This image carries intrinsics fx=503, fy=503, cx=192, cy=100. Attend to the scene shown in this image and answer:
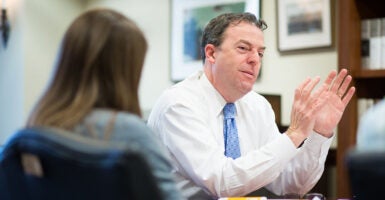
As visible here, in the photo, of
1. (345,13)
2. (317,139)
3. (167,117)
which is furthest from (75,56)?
(345,13)

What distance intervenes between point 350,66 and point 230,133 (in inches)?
40.9

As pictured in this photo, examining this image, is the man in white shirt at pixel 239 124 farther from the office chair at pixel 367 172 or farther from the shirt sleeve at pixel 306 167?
the office chair at pixel 367 172

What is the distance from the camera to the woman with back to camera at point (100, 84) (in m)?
0.95

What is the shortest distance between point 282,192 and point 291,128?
13.1 inches

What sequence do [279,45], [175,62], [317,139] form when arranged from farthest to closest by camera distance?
[175,62] → [279,45] → [317,139]

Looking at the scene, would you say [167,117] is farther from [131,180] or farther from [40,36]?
[40,36]

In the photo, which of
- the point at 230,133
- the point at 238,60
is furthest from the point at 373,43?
the point at 230,133

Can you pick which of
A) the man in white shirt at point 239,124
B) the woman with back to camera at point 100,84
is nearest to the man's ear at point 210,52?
the man in white shirt at point 239,124

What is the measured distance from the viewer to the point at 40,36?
3822 millimetres

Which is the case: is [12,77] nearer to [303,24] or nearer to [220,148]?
[303,24]

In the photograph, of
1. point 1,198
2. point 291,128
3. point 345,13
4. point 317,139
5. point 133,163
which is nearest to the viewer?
point 133,163

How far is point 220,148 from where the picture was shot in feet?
5.42

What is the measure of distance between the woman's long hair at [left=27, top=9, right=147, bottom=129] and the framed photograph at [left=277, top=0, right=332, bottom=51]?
216cm

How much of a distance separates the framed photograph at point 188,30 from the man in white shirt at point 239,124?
1.45m
